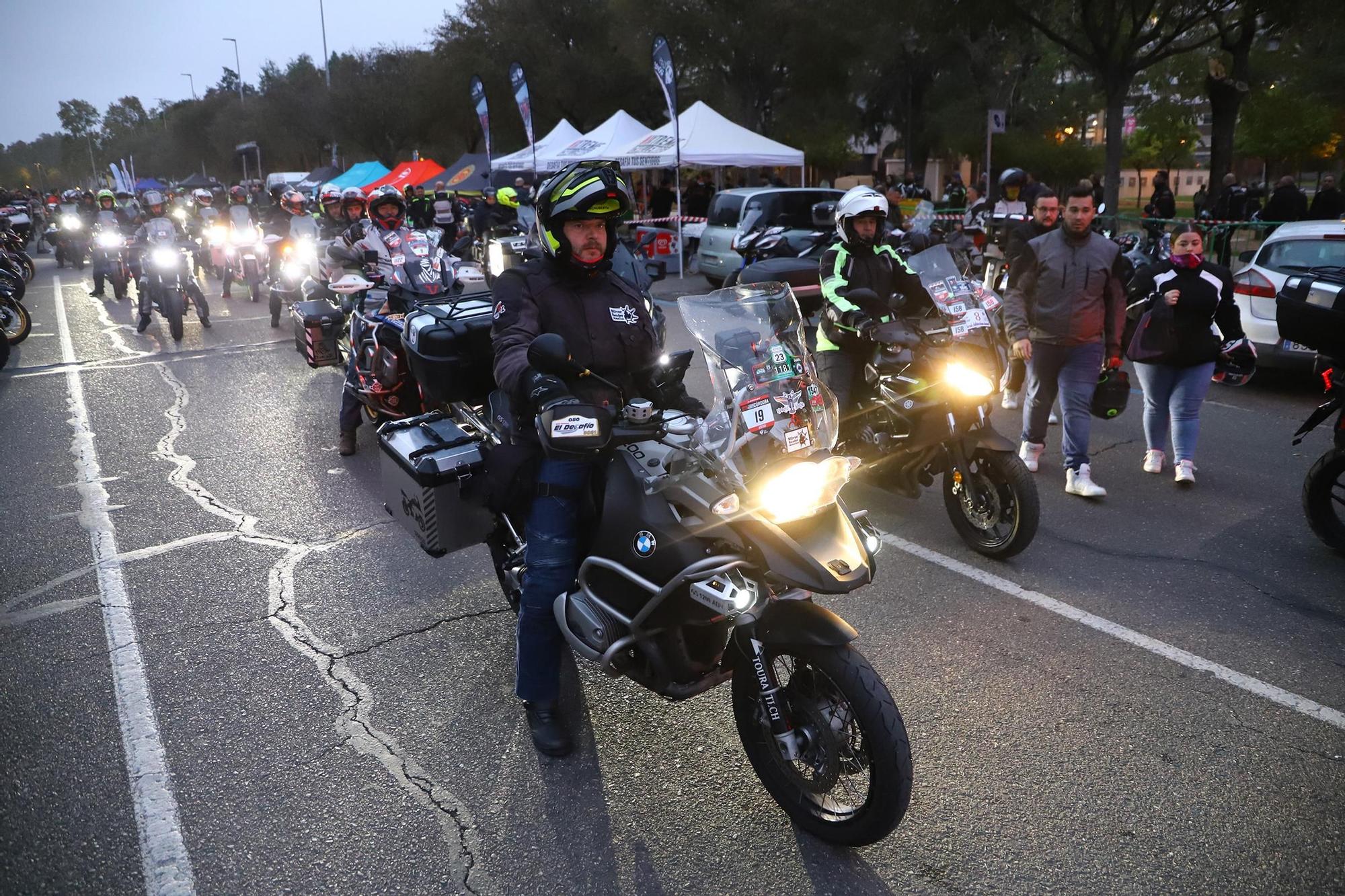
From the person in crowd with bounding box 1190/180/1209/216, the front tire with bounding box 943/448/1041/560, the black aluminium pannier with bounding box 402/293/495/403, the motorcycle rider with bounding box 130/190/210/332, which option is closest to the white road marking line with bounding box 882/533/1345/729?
the front tire with bounding box 943/448/1041/560

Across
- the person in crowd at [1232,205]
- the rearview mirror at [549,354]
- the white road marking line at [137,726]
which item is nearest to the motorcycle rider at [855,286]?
the rearview mirror at [549,354]

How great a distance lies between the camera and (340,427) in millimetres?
7371

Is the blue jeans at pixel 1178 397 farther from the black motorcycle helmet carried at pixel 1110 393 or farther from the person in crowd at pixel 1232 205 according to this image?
the person in crowd at pixel 1232 205

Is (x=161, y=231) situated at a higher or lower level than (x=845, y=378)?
higher

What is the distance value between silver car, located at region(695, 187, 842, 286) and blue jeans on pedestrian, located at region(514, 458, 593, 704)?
13538 millimetres

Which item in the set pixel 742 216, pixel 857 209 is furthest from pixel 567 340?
→ pixel 742 216

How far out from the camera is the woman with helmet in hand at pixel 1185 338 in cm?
605

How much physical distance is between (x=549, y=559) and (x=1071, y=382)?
13.6 ft

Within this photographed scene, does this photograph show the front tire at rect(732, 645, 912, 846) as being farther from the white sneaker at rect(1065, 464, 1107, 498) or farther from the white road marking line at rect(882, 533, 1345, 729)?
the white sneaker at rect(1065, 464, 1107, 498)

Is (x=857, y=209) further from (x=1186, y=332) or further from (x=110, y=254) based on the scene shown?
(x=110, y=254)

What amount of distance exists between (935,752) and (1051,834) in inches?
20.3

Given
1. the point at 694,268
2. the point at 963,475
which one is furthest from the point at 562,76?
the point at 963,475

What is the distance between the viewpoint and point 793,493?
2701 mm

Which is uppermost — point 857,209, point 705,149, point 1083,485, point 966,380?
point 705,149
